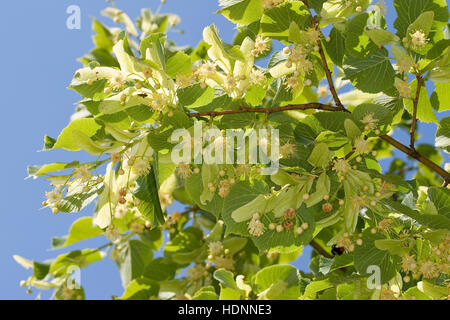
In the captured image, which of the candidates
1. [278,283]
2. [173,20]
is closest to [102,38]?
[173,20]

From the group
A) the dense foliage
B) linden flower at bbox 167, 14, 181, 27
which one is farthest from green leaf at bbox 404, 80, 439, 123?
linden flower at bbox 167, 14, 181, 27

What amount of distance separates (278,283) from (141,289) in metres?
0.86

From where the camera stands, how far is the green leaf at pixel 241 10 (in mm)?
1852

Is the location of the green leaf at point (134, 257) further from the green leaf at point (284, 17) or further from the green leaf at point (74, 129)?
the green leaf at point (284, 17)

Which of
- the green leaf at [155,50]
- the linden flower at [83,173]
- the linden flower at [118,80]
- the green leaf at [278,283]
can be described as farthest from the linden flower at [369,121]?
the linden flower at [83,173]

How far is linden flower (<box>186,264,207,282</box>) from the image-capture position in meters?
2.59

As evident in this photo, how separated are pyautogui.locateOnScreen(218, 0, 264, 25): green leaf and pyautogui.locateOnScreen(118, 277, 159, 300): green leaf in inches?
48.9

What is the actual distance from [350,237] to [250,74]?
2.14 ft

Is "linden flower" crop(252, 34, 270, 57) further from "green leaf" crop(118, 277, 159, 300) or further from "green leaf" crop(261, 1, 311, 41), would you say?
"green leaf" crop(118, 277, 159, 300)

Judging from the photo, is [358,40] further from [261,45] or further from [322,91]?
[322,91]

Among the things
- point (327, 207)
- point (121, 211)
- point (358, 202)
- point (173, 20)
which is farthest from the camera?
point (173, 20)

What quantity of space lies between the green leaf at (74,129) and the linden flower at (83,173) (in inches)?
2.7

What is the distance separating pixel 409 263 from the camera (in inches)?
64.9
